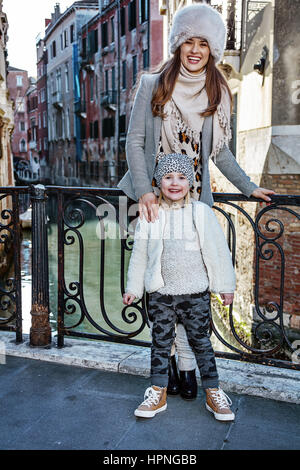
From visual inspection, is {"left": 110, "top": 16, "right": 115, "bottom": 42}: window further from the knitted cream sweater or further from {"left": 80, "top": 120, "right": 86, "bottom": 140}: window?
the knitted cream sweater

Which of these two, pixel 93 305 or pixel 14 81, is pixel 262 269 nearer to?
pixel 93 305

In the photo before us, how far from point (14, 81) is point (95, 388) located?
203 feet

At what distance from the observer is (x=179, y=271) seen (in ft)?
7.49

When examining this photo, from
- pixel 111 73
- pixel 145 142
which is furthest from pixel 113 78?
pixel 145 142

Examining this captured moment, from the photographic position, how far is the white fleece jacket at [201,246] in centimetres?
228

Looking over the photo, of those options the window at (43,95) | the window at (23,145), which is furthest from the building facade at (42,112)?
the window at (23,145)

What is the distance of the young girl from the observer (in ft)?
7.43

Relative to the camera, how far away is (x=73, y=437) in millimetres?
2105

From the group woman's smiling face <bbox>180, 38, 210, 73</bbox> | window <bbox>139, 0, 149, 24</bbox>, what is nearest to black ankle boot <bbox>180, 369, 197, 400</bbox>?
woman's smiling face <bbox>180, 38, 210, 73</bbox>

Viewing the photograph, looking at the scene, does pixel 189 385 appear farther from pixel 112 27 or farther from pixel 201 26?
pixel 112 27

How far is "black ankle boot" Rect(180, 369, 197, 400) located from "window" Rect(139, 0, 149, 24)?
23.0 meters

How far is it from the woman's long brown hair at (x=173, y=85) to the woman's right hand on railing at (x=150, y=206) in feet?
1.33

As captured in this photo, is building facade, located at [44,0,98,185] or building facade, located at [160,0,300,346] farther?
building facade, located at [44,0,98,185]

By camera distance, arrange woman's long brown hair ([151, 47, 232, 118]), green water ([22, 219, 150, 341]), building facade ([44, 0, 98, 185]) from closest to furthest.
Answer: woman's long brown hair ([151, 47, 232, 118]), green water ([22, 219, 150, 341]), building facade ([44, 0, 98, 185])
